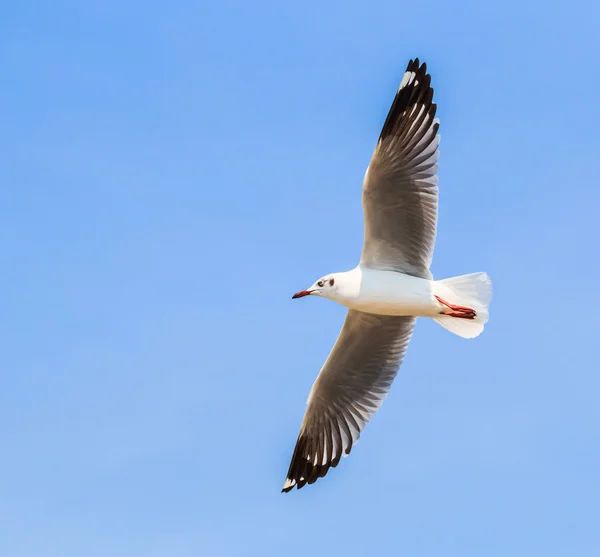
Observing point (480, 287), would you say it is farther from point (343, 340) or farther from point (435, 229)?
point (343, 340)

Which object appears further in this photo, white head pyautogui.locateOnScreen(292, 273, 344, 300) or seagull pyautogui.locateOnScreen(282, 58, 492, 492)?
white head pyautogui.locateOnScreen(292, 273, 344, 300)

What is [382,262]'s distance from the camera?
37.3ft

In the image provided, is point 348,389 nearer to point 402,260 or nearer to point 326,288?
point 326,288

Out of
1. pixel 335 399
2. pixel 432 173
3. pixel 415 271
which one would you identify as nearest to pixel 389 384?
pixel 335 399

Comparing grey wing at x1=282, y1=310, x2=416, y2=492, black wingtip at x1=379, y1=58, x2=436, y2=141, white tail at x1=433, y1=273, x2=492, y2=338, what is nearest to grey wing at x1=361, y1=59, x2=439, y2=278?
black wingtip at x1=379, y1=58, x2=436, y2=141

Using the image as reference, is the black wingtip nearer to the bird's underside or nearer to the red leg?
the bird's underside

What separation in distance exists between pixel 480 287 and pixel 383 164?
1.49 m

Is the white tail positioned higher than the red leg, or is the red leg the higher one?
the white tail

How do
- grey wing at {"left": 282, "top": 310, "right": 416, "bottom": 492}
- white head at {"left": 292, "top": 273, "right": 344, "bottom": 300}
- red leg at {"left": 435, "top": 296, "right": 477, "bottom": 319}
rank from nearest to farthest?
red leg at {"left": 435, "top": 296, "right": 477, "bottom": 319}
white head at {"left": 292, "top": 273, "right": 344, "bottom": 300}
grey wing at {"left": 282, "top": 310, "right": 416, "bottom": 492}

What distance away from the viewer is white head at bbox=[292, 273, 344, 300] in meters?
11.3

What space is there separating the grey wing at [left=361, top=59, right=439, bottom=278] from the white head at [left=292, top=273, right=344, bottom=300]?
0.34 metres

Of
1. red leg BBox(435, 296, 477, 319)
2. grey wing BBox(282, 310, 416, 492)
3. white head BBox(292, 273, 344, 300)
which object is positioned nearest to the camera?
red leg BBox(435, 296, 477, 319)

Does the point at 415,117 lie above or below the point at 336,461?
above

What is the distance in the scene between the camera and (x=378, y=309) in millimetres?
11289
